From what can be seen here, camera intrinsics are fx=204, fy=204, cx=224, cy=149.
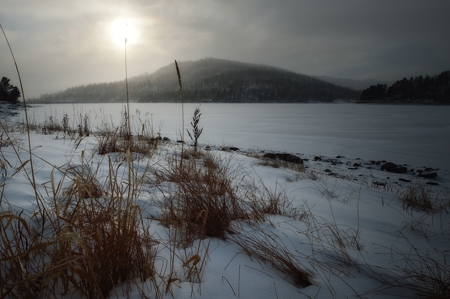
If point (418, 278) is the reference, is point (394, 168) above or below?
below

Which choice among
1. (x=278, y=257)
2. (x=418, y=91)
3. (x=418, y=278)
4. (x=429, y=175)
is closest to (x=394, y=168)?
(x=429, y=175)

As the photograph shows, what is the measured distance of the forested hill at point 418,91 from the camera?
48122 mm

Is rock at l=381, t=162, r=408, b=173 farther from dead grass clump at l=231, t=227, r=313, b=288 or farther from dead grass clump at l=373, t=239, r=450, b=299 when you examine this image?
dead grass clump at l=231, t=227, r=313, b=288

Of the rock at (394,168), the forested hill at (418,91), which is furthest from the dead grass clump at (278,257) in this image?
the forested hill at (418,91)

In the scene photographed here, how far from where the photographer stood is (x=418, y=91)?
50625 millimetres

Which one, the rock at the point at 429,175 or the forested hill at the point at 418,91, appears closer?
the rock at the point at 429,175

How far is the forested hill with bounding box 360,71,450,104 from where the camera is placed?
1895 inches

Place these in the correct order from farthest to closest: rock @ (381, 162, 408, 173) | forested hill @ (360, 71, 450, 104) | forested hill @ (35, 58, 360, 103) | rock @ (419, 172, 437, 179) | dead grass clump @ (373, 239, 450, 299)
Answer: forested hill @ (35, 58, 360, 103) → forested hill @ (360, 71, 450, 104) → rock @ (381, 162, 408, 173) → rock @ (419, 172, 437, 179) → dead grass clump @ (373, 239, 450, 299)

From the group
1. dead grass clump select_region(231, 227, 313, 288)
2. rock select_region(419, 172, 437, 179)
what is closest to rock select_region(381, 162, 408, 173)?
rock select_region(419, 172, 437, 179)

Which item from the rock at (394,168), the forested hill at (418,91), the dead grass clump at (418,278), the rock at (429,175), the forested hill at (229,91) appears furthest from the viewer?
the forested hill at (229,91)

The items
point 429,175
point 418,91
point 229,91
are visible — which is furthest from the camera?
point 229,91

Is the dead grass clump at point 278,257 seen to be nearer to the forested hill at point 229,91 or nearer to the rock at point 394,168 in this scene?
the rock at point 394,168

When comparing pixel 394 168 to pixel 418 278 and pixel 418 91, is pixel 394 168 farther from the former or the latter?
pixel 418 91

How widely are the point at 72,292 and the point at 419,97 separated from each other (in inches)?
2733
